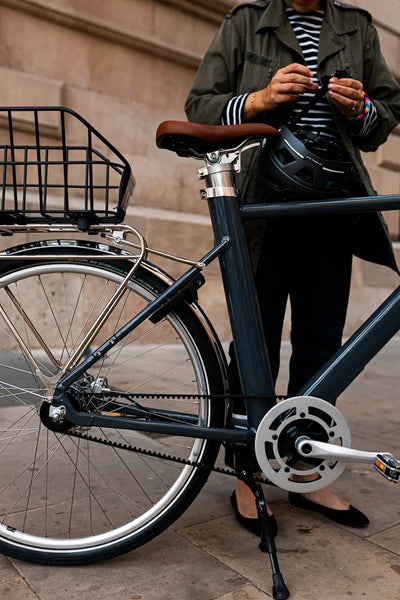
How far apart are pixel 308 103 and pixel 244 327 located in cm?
74

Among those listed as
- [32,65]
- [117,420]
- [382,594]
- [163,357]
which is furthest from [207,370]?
[32,65]

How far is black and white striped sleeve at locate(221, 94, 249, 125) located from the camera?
183 centimetres

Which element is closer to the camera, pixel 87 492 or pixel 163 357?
pixel 87 492

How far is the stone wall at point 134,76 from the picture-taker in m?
4.58

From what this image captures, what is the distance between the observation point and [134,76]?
515 cm

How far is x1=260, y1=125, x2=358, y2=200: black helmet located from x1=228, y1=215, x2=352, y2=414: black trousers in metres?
0.16

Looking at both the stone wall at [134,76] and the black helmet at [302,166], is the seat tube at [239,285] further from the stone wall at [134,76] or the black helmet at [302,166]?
the stone wall at [134,76]

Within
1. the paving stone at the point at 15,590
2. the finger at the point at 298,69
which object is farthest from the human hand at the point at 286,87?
the paving stone at the point at 15,590

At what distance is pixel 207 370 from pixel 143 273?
321 millimetres

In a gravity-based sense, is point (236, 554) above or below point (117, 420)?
below

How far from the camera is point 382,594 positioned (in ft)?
5.14

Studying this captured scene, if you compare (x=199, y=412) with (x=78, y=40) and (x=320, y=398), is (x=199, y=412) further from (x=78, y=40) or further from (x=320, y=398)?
(x=78, y=40)

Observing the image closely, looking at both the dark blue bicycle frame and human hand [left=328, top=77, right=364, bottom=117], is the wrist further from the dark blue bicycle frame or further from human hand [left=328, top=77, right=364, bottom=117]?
the dark blue bicycle frame

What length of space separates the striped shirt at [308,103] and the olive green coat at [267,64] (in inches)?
1.1
